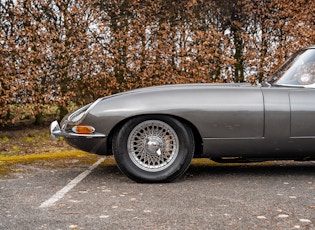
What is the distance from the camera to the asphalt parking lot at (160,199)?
3.66 meters

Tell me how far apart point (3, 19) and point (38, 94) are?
5.56 feet

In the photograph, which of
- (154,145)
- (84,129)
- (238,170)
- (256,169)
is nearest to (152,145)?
(154,145)

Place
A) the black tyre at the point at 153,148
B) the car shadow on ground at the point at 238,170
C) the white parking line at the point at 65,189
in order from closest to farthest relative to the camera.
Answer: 1. the white parking line at the point at 65,189
2. the black tyre at the point at 153,148
3. the car shadow on ground at the point at 238,170

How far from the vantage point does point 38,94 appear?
36.4 feet

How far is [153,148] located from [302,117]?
150 centimetres

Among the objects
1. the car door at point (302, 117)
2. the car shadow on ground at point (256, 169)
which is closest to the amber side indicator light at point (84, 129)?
the car shadow on ground at point (256, 169)

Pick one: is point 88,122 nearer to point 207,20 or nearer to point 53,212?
point 53,212

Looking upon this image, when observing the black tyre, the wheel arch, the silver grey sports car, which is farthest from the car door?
the black tyre

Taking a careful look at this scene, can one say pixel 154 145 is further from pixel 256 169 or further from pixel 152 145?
pixel 256 169

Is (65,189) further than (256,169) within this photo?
No

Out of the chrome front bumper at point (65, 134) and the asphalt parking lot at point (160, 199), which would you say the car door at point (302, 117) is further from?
the chrome front bumper at point (65, 134)

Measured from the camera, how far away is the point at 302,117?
5.21m

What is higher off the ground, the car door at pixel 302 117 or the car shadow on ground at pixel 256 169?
the car door at pixel 302 117

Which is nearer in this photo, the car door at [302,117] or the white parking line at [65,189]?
the white parking line at [65,189]
